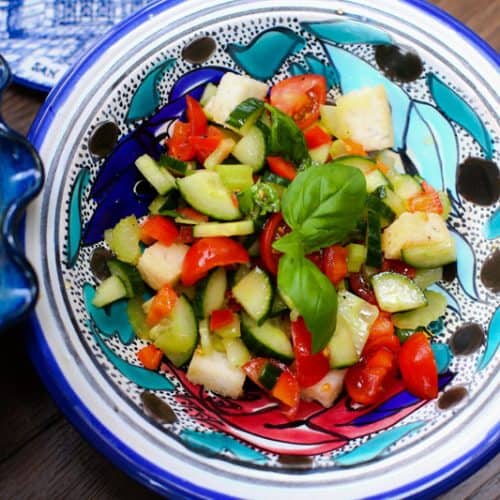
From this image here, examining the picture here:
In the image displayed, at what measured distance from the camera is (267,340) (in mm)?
1661

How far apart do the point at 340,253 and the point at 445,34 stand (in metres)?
0.63

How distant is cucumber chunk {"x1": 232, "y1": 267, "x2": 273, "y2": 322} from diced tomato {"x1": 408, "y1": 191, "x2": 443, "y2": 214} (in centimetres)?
45

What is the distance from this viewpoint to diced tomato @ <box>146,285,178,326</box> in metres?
1.67

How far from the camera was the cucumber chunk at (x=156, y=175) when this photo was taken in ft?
5.71

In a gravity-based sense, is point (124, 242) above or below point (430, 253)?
below

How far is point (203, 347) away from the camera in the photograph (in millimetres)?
1691

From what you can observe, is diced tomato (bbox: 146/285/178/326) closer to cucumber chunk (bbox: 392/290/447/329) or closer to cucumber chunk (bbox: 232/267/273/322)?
cucumber chunk (bbox: 232/267/273/322)

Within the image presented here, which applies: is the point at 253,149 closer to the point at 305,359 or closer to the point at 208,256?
the point at 208,256

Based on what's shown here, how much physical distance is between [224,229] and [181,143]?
30cm

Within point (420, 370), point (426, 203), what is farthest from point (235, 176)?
point (420, 370)

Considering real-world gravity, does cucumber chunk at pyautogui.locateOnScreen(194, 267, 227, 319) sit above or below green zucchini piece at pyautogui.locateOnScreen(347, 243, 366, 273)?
below

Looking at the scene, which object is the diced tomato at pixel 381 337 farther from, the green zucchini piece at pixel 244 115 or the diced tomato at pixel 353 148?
the green zucchini piece at pixel 244 115

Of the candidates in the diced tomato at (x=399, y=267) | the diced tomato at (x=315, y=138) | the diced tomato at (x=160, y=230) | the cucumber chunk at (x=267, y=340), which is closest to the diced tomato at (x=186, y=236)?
the diced tomato at (x=160, y=230)

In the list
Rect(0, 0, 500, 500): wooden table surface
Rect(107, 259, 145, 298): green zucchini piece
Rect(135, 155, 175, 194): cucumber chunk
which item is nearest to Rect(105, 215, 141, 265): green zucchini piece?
Rect(107, 259, 145, 298): green zucchini piece
